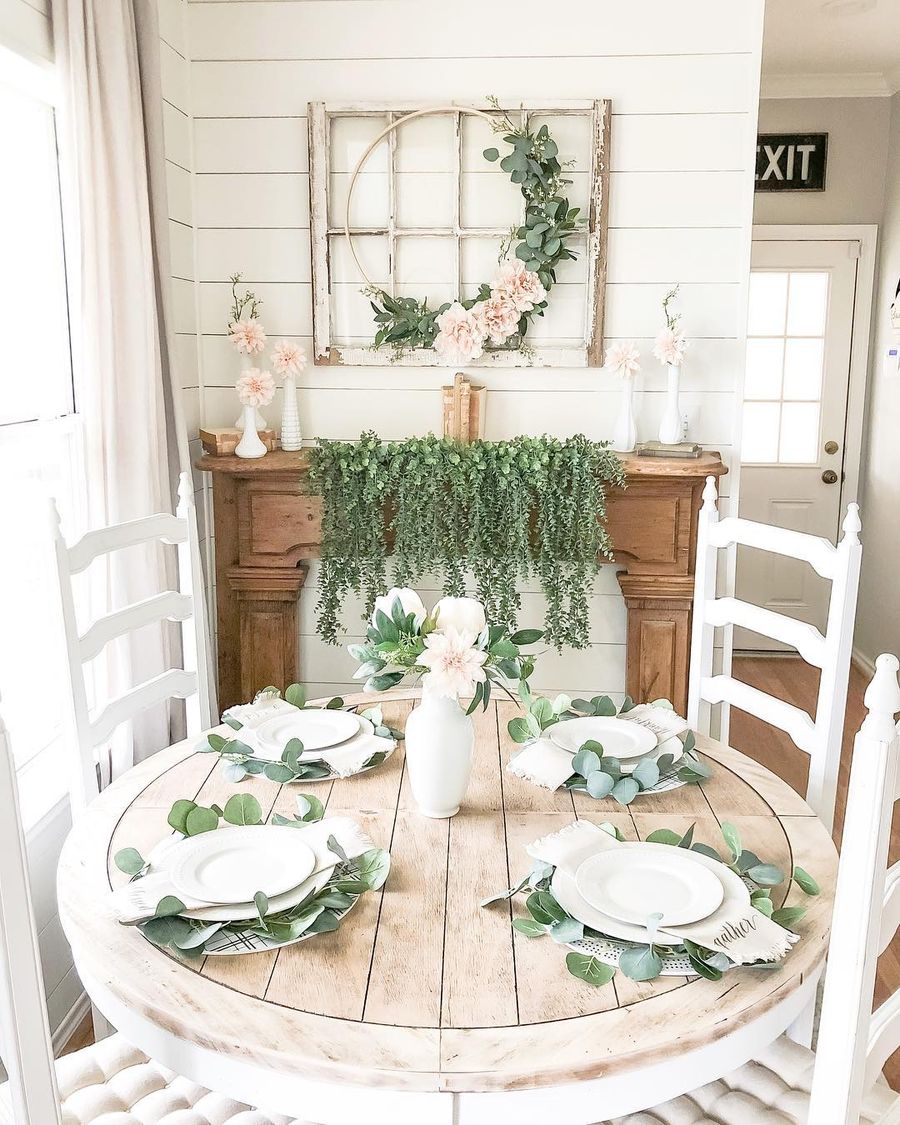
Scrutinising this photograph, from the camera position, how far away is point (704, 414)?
3.14 metres

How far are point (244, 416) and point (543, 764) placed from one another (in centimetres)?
167

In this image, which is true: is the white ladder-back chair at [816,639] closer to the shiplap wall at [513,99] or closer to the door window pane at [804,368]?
the shiplap wall at [513,99]

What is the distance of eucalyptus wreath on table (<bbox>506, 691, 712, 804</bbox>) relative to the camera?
1.61 m

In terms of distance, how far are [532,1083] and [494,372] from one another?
237 cm

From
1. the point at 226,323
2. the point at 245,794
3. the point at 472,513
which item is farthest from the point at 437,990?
the point at 226,323

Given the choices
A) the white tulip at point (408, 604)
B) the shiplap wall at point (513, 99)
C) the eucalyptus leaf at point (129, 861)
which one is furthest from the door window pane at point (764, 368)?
the eucalyptus leaf at point (129, 861)

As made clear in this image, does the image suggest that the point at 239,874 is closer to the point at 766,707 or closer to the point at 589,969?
the point at 589,969

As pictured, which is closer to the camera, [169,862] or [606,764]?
[169,862]

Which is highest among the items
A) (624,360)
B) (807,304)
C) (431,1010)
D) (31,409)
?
(807,304)

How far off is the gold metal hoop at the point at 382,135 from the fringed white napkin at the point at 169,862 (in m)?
2.03

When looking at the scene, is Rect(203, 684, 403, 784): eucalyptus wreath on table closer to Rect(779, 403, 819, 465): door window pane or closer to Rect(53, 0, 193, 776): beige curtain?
Rect(53, 0, 193, 776): beige curtain

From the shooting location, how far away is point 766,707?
201cm

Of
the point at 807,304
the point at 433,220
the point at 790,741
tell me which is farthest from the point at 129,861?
the point at 807,304

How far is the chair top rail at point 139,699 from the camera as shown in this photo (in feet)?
6.23
